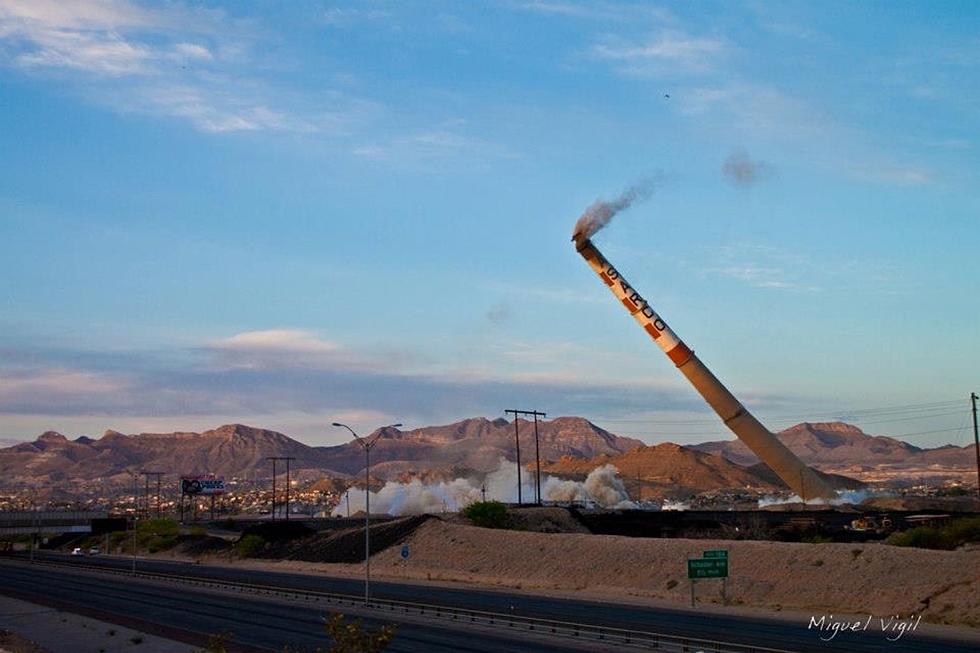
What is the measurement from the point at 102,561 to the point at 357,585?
2125 inches

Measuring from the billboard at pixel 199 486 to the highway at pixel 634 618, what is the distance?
313 ft

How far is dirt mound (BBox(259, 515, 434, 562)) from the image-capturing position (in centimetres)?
9619

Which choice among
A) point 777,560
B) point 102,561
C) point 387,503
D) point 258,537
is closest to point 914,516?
point 777,560

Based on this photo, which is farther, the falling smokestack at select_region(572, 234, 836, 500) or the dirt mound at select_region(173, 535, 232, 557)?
the dirt mound at select_region(173, 535, 232, 557)

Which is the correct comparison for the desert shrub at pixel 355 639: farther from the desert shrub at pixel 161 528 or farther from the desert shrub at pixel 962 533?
→ the desert shrub at pixel 161 528

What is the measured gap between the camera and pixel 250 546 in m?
110

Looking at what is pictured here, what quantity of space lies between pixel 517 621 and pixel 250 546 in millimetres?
66646

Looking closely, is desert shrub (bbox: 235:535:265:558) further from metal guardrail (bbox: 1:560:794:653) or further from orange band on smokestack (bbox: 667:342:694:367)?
orange band on smokestack (bbox: 667:342:694:367)

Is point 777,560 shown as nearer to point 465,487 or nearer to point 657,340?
point 657,340

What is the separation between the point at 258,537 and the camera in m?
112

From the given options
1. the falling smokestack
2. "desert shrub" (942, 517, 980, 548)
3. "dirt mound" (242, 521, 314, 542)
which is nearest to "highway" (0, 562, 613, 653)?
"dirt mound" (242, 521, 314, 542)

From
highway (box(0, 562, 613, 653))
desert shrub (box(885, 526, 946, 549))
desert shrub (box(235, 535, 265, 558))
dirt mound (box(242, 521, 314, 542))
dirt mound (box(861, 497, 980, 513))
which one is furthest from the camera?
dirt mound (box(242, 521, 314, 542))
